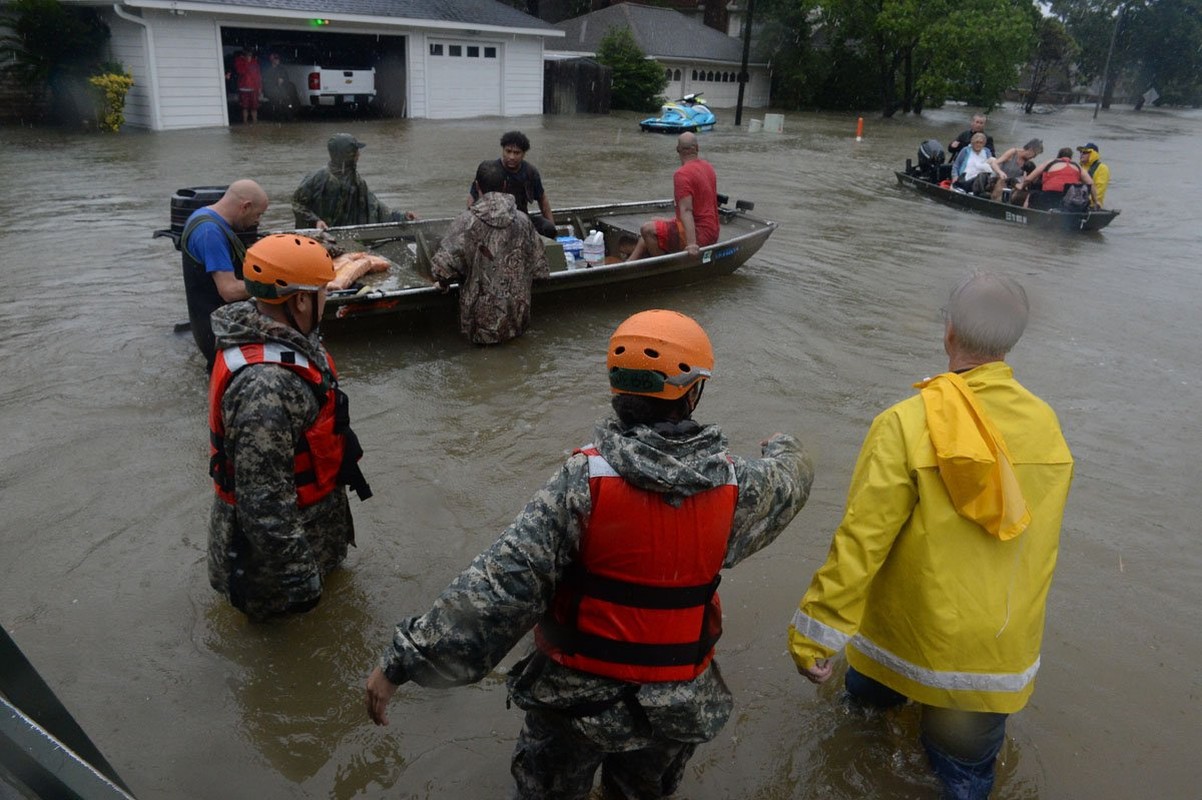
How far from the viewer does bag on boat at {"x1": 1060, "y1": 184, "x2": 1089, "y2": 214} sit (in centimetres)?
1444

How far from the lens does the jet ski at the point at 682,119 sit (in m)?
28.1

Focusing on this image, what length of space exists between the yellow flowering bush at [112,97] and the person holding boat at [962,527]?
22.4 metres

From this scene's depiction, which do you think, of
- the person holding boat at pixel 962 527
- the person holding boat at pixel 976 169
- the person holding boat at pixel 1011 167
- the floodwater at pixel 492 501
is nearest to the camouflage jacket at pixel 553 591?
the person holding boat at pixel 962 527

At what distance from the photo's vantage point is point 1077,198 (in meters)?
14.4

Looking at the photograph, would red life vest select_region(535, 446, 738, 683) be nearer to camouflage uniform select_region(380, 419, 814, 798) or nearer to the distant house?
camouflage uniform select_region(380, 419, 814, 798)

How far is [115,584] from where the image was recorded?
4.27 metres

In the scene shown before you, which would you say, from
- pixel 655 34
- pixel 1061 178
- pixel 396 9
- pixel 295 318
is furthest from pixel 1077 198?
pixel 655 34

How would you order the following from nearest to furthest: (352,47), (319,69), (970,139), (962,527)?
1. (962,527)
2. (970,139)
3. (319,69)
4. (352,47)

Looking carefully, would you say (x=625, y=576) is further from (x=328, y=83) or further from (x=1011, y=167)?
(x=328, y=83)

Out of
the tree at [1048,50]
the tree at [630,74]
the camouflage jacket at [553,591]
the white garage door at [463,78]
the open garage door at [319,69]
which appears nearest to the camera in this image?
the camouflage jacket at [553,591]

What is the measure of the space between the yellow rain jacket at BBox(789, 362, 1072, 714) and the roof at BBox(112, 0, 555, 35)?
22.3 meters

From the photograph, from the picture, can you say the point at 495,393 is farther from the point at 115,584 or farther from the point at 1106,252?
the point at 1106,252

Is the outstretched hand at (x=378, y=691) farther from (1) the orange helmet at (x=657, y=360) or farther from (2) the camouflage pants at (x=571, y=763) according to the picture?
(1) the orange helmet at (x=657, y=360)

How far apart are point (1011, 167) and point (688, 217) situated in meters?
10.4
